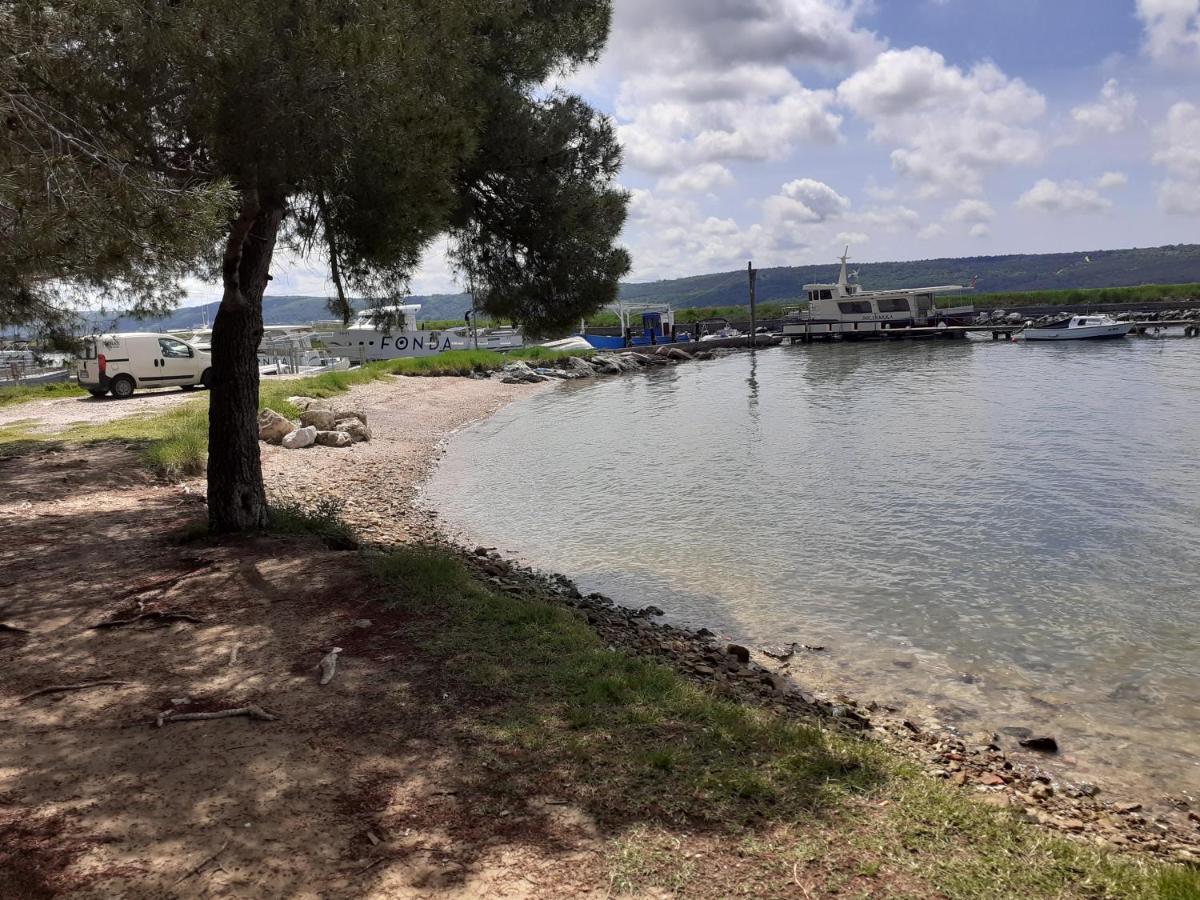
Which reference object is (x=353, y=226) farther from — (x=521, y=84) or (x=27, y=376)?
(x=27, y=376)

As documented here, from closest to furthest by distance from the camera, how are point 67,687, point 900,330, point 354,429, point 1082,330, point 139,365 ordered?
1. point 67,687
2. point 354,429
3. point 139,365
4. point 1082,330
5. point 900,330

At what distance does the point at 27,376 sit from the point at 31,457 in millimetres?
21017

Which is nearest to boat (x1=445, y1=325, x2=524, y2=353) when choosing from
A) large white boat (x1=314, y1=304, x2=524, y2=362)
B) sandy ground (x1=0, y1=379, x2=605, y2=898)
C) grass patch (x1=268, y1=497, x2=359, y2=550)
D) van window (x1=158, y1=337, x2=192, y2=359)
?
large white boat (x1=314, y1=304, x2=524, y2=362)

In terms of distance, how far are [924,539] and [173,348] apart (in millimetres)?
22581

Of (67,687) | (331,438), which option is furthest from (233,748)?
(331,438)

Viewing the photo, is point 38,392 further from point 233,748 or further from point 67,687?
point 233,748

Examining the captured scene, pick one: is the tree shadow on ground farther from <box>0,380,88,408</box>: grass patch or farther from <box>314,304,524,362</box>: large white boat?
<box>314,304,524,362</box>: large white boat

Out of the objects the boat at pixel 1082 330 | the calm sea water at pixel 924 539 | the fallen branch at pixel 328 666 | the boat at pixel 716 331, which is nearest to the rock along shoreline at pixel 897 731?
the calm sea water at pixel 924 539

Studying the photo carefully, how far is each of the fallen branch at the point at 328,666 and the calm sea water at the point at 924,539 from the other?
4.15 meters

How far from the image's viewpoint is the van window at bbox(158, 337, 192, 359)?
24.7 metres

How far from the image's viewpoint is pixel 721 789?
4082 mm

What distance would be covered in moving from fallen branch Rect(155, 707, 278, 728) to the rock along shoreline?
3139 mm

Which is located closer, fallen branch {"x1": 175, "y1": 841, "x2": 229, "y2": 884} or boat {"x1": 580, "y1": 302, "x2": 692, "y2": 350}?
fallen branch {"x1": 175, "y1": 841, "x2": 229, "y2": 884}

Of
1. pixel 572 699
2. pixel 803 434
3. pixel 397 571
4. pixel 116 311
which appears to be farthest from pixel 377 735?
pixel 803 434
